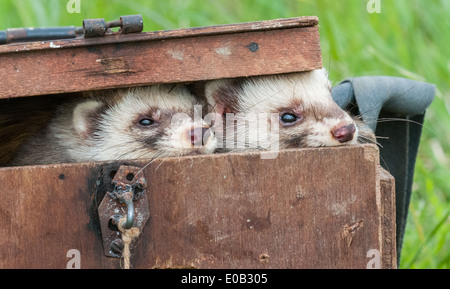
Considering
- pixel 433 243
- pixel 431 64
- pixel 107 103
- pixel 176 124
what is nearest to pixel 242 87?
pixel 176 124

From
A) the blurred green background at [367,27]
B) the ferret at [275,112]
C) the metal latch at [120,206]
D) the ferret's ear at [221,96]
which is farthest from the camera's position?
the blurred green background at [367,27]

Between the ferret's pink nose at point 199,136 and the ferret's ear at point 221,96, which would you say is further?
the ferret's ear at point 221,96

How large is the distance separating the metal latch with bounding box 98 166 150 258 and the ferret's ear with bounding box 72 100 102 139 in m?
0.67

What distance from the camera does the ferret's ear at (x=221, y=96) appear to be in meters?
2.54

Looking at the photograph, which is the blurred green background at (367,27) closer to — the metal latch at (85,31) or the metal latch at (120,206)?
the metal latch at (85,31)

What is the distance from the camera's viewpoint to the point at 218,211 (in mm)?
2039

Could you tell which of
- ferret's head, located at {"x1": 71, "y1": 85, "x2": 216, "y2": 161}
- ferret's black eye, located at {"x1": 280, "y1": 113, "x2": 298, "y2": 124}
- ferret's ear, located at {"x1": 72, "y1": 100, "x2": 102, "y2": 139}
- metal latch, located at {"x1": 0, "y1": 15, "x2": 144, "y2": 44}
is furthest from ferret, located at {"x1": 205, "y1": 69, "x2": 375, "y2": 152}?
metal latch, located at {"x1": 0, "y1": 15, "x2": 144, "y2": 44}

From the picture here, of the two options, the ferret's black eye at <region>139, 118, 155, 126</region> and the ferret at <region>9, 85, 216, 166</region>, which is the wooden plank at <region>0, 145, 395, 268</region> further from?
the ferret's black eye at <region>139, 118, 155, 126</region>

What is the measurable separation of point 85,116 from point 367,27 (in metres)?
2.74

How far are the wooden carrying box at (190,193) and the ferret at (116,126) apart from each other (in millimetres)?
393

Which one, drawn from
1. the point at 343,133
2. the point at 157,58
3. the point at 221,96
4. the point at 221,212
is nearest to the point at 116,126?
the point at 221,96


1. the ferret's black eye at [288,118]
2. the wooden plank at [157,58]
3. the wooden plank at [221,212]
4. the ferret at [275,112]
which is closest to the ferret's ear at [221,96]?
the ferret at [275,112]

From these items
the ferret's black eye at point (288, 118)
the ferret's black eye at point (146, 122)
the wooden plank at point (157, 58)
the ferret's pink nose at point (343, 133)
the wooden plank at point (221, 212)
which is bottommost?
the wooden plank at point (221, 212)

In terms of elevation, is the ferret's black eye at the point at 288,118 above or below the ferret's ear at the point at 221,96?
below
